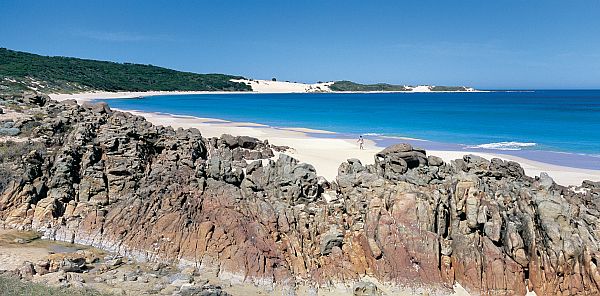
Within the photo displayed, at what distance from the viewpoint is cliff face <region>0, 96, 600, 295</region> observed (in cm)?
1156

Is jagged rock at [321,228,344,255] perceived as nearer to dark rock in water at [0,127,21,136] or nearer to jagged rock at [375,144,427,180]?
jagged rock at [375,144,427,180]

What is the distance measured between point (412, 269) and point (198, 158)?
8329mm

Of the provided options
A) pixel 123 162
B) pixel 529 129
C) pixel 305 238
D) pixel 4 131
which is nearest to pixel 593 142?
pixel 529 129

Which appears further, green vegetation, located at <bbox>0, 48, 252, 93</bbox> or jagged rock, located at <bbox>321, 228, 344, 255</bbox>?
green vegetation, located at <bbox>0, 48, 252, 93</bbox>

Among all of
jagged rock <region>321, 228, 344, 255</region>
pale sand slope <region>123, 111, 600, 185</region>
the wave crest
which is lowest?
the wave crest

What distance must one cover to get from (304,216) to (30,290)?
22.2ft

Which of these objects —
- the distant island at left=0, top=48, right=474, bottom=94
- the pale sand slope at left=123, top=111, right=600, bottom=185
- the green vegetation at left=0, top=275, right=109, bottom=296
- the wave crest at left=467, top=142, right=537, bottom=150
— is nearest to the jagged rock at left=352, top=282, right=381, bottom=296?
the green vegetation at left=0, top=275, right=109, bottom=296

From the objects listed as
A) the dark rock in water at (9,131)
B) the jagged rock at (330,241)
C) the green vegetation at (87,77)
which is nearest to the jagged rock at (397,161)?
the jagged rock at (330,241)

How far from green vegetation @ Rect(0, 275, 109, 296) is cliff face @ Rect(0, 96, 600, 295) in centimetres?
278

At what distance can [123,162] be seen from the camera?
1484 centimetres

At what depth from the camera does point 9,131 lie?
16.8m

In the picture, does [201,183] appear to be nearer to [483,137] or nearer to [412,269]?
[412,269]

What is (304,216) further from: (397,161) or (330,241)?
(397,161)

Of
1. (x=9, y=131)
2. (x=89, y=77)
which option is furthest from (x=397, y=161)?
(x=89, y=77)
